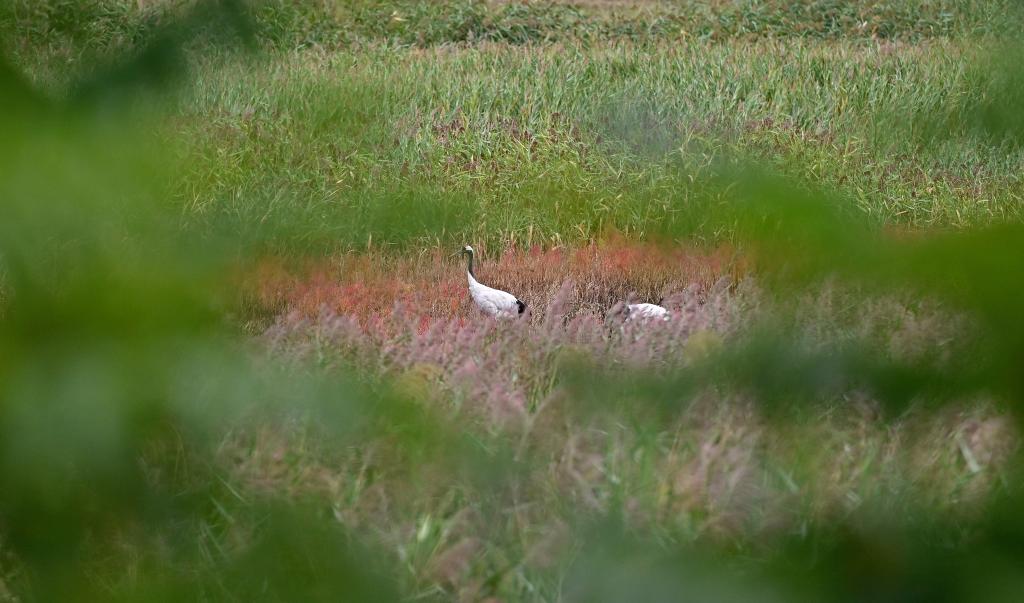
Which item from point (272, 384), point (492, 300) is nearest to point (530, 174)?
point (272, 384)

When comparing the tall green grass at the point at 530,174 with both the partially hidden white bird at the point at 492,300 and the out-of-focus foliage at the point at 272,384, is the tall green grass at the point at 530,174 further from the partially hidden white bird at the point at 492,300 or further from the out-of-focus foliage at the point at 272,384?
the partially hidden white bird at the point at 492,300

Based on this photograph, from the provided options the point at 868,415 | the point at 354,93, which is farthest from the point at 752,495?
the point at 354,93

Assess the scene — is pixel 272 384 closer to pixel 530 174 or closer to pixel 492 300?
pixel 530 174

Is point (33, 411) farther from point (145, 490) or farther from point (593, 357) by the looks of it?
point (593, 357)

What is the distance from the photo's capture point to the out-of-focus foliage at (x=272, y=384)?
42 cm

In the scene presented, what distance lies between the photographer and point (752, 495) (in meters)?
0.61

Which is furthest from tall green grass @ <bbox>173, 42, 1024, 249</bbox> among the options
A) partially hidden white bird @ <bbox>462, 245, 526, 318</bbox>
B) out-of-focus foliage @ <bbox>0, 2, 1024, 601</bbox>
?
partially hidden white bird @ <bbox>462, 245, 526, 318</bbox>

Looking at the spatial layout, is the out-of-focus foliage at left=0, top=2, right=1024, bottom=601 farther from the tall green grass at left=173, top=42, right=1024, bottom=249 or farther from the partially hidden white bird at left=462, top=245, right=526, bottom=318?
the partially hidden white bird at left=462, top=245, right=526, bottom=318

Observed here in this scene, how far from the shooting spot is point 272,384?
1.50 ft

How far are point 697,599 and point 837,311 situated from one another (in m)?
0.12

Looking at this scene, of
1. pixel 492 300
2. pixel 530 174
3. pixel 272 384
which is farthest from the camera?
pixel 492 300

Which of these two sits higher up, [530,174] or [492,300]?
[530,174]

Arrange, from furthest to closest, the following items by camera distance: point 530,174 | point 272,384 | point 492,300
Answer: point 492,300
point 530,174
point 272,384

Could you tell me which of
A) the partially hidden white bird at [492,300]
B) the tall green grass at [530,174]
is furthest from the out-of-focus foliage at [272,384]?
the partially hidden white bird at [492,300]
